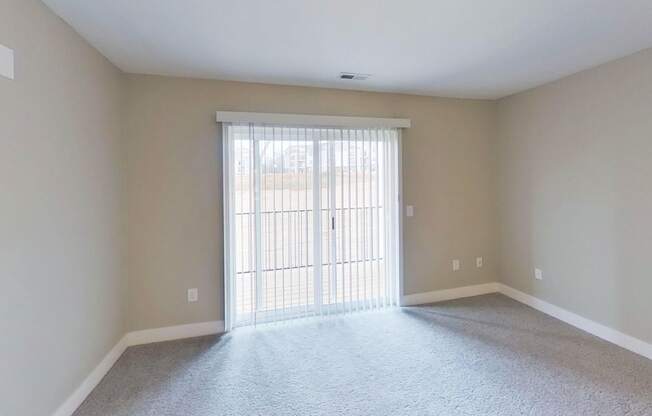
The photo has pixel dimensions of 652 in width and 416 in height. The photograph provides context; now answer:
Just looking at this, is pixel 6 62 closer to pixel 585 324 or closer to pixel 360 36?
pixel 360 36

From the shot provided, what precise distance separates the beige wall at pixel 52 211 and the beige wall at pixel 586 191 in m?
4.07

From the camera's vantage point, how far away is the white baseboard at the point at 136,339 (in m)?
2.15

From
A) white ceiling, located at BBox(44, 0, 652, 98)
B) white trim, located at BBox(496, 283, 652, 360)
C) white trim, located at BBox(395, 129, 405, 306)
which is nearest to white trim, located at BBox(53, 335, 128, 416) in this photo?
white ceiling, located at BBox(44, 0, 652, 98)

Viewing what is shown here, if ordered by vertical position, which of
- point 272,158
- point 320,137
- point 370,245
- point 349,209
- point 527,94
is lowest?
point 370,245

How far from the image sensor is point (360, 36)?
221 centimetres

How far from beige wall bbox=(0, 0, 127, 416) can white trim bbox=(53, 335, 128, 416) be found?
0.17ft

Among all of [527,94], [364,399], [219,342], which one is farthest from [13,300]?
[527,94]

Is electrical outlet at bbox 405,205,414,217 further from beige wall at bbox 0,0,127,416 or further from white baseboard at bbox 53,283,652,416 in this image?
beige wall at bbox 0,0,127,416

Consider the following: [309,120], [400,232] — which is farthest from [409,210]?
[309,120]

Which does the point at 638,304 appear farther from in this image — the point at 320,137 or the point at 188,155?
the point at 188,155

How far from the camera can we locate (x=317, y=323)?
129 inches

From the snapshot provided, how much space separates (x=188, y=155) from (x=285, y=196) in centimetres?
97

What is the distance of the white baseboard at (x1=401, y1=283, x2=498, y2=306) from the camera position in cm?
374

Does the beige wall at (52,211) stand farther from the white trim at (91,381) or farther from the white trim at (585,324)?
the white trim at (585,324)
